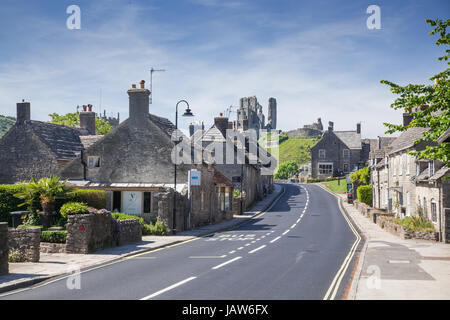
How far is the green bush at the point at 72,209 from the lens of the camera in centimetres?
2116

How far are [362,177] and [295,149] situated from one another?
112487mm

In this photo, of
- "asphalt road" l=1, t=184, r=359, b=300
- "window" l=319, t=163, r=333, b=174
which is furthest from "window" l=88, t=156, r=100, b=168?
"window" l=319, t=163, r=333, b=174

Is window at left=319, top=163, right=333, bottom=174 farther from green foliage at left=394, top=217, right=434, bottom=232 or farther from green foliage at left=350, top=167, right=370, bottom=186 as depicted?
green foliage at left=394, top=217, right=434, bottom=232

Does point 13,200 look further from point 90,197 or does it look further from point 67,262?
point 67,262

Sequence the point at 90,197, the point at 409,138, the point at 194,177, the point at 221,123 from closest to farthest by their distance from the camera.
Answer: the point at 90,197
the point at 194,177
the point at 409,138
the point at 221,123

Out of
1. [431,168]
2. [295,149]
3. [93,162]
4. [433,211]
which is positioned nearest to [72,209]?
[93,162]

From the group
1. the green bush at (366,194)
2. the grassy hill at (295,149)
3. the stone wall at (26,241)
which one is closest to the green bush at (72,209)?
the stone wall at (26,241)

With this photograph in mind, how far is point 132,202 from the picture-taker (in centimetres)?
3247

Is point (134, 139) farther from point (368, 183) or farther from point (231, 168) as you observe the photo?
point (368, 183)

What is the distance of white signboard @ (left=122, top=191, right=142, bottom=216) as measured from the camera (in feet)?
106

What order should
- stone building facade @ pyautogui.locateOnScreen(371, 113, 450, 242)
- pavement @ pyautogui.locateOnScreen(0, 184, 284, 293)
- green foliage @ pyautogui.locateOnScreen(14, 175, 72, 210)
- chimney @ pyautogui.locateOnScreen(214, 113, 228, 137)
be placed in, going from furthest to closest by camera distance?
chimney @ pyautogui.locateOnScreen(214, 113, 228, 137) < stone building facade @ pyautogui.locateOnScreen(371, 113, 450, 242) < green foliage @ pyautogui.locateOnScreen(14, 175, 72, 210) < pavement @ pyautogui.locateOnScreen(0, 184, 284, 293)

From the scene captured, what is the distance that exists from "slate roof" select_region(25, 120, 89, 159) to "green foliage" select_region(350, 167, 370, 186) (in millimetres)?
34041

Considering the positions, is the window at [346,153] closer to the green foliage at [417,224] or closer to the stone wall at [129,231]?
the green foliage at [417,224]
